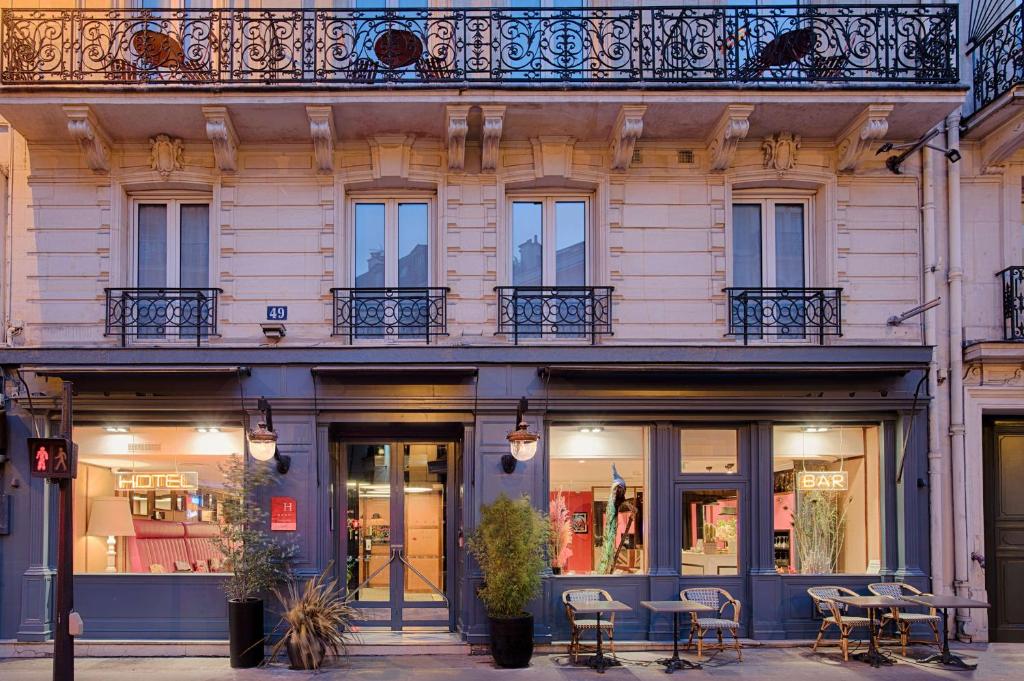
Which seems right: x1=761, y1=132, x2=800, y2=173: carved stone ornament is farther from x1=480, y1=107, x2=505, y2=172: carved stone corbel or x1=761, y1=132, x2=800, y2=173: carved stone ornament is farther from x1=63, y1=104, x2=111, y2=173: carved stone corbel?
x1=63, y1=104, x2=111, y2=173: carved stone corbel

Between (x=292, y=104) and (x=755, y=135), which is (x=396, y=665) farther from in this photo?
(x=755, y=135)

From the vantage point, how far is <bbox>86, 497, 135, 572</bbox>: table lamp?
11.9 m

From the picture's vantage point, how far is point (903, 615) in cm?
1116

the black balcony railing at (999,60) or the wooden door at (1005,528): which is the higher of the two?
the black balcony railing at (999,60)

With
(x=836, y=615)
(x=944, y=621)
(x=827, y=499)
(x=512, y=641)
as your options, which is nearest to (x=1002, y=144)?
(x=827, y=499)

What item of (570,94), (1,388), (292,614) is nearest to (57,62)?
(1,388)

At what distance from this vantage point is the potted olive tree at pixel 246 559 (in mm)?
10664

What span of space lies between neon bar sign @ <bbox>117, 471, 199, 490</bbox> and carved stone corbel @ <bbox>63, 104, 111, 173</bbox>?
3837 mm

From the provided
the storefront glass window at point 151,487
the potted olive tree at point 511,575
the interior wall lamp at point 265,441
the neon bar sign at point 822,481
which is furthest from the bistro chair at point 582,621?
the storefront glass window at point 151,487

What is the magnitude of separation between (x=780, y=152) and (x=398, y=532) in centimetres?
686

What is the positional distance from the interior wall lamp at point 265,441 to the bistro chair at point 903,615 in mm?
7274

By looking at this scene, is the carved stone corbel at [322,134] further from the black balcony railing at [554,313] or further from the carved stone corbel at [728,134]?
the carved stone corbel at [728,134]

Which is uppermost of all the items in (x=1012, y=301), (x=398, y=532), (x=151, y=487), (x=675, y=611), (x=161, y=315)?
(x=1012, y=301)

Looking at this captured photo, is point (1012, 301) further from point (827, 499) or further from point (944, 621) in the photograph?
point (944, 621)
